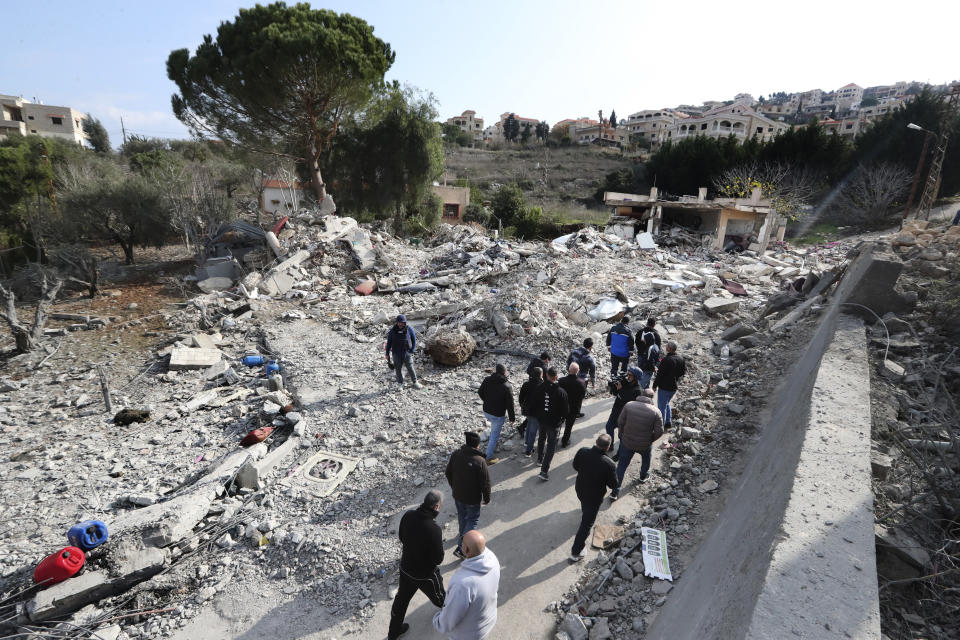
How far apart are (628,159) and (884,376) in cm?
5621

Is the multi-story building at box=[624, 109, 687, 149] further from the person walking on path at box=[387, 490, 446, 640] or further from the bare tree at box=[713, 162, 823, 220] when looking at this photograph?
the person walking on path at box=[387, 490, 446, 640]

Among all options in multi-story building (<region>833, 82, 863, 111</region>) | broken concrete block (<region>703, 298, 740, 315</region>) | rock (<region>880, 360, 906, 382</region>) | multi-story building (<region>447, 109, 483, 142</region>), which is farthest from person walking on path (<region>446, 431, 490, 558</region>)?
multi-story building (<region>833, 82, 863, 111</region>)

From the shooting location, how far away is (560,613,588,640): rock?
3.45 meters

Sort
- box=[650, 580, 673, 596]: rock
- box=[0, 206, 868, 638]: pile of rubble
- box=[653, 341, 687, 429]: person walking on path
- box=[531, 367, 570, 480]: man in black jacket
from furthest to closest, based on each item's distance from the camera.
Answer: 1. box=[653, 341, 687, 429]: person walking on path
2. box=[531, 367, 570, 480]: man in black jacket
3. box=[0, 206, 868, 638]: pile of rubble
4. box=[650, 580, 673, 596]: rock

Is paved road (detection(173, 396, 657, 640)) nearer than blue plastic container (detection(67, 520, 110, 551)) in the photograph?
Yes

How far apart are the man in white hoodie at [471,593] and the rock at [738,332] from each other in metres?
8.37

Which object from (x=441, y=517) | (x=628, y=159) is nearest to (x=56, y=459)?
(x=441, y=517)

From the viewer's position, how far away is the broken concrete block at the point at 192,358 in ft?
31.4

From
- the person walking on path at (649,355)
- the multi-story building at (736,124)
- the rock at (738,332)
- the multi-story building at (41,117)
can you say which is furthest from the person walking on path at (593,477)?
the multi-story building at (41,117)

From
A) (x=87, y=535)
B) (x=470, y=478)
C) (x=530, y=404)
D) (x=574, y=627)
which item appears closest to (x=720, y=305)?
(x=530, y=404)

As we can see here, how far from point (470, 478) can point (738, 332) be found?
7675 mm

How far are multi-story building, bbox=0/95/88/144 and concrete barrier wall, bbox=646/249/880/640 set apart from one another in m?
56.5

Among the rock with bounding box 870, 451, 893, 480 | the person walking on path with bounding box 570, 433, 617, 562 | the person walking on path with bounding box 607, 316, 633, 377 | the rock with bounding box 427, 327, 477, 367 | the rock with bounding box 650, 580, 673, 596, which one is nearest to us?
the rock with bounding box 870, 451, 893, 480

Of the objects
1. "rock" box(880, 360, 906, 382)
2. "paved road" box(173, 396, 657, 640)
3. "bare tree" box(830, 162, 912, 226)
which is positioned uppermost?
"bare tree" box(830, 162, 912, 226)
